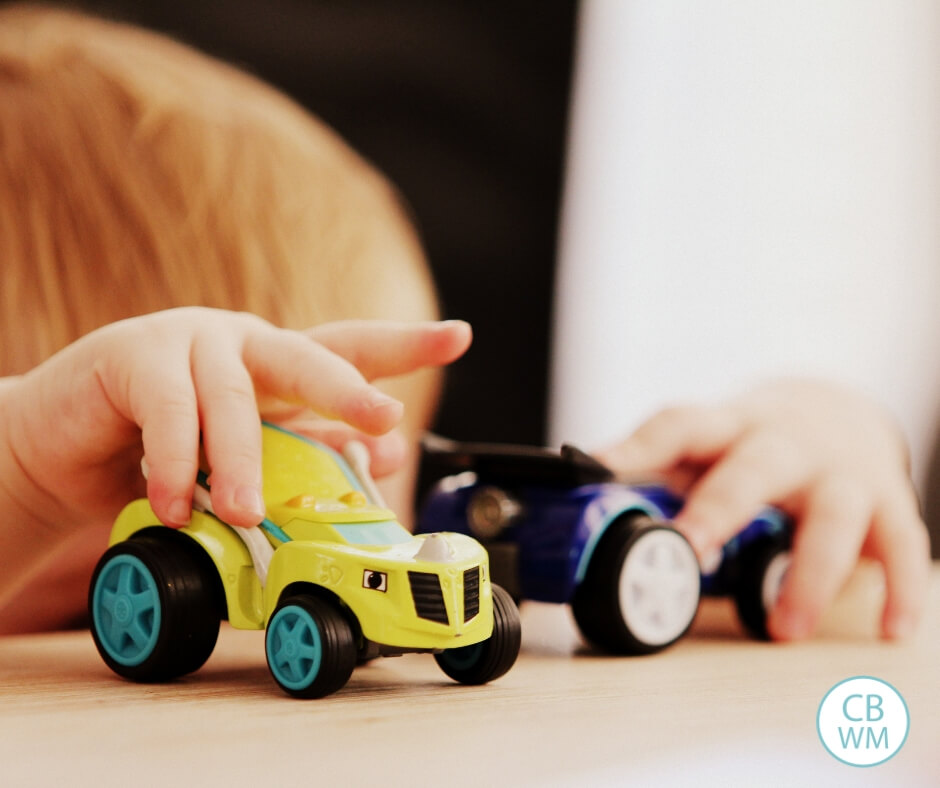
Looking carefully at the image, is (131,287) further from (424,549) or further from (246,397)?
(424,549)

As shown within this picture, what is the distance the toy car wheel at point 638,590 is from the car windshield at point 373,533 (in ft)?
0.52

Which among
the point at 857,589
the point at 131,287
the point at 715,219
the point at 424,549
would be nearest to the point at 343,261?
the point at 131,287

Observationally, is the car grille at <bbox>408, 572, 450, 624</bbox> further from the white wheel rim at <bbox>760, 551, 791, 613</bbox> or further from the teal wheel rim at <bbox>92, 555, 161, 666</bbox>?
the white wheel rim at <bbox>760, 551, 791, 613</bbox>

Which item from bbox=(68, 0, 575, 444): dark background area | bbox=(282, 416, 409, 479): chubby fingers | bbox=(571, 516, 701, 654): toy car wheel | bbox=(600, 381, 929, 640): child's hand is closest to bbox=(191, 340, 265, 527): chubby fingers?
bbox=(282, 416, 409, 479): chubby fingers

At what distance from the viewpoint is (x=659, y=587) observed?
0.59 metres

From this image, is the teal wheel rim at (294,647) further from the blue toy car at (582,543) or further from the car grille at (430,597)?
the blue toy car at (582,543)

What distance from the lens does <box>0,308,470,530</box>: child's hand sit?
1.54 feet

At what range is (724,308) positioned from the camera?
1.77m

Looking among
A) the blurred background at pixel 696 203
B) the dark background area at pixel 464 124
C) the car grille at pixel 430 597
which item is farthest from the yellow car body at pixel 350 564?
the blurred background at pixel 696 203

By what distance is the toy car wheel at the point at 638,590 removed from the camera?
1.89ft

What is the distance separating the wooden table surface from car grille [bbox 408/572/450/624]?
37 millimetres

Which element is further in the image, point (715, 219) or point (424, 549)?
point (715, 219)

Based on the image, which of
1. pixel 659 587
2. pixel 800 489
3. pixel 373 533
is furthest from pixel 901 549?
pixel 373 533

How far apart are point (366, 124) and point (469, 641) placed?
1103 millimetres
